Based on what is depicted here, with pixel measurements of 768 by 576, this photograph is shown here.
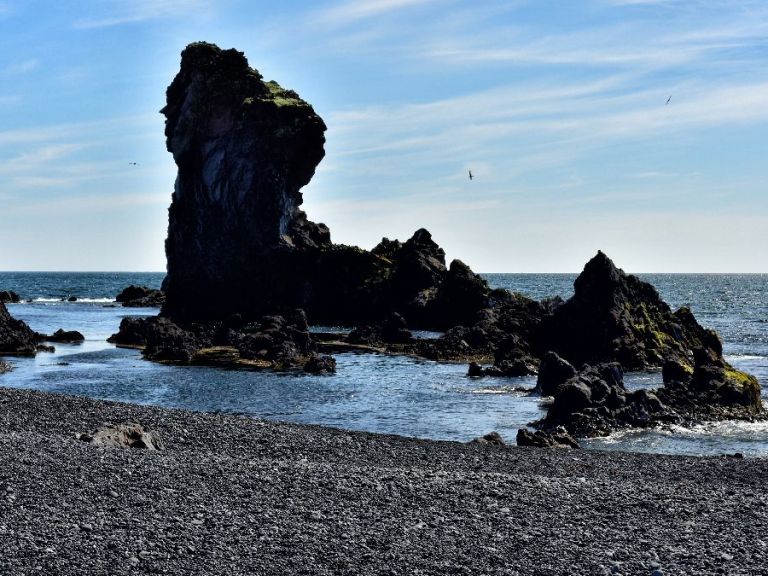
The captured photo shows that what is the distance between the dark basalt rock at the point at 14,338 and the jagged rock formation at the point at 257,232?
25738mm

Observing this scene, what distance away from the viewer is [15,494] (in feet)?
56.3

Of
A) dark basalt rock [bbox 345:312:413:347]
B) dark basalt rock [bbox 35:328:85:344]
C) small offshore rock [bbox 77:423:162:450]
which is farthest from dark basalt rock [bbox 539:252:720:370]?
dark basalt rock [bbox 35:328:85:344]

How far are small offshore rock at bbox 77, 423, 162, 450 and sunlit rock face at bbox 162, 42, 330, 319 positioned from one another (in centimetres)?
6362

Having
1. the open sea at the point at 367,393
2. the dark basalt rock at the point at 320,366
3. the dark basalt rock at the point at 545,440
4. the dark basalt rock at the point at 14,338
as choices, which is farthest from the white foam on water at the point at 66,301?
the dark basalt rock at the point at 545,440

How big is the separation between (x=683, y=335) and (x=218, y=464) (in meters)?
43.5

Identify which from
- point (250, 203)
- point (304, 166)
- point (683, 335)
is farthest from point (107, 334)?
point (683, 335)

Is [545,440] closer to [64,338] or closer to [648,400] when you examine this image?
[648,400]

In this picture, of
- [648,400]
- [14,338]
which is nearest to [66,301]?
[14,338]

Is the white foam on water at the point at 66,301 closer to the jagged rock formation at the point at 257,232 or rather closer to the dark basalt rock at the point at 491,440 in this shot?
the jagged rock formation at the point at 257,232

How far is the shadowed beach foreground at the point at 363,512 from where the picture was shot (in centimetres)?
1427

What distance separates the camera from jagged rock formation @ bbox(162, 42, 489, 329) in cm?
8619

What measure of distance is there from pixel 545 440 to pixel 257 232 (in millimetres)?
62356

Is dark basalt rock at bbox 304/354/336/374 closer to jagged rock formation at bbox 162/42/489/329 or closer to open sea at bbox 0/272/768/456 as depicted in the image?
open sea at bbox 0/272/768/456

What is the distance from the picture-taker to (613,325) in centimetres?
5259
